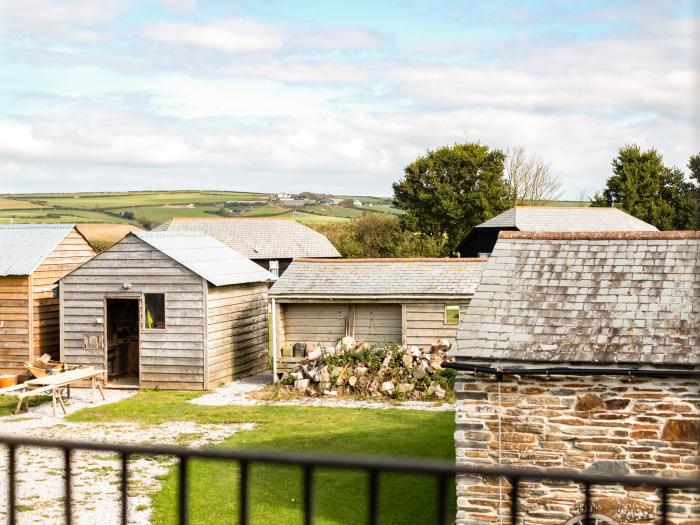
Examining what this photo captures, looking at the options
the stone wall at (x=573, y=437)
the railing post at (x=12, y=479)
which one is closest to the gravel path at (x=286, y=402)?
the stone wall at (x=573, y=437)

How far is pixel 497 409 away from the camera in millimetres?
9820

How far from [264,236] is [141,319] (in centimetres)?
2970

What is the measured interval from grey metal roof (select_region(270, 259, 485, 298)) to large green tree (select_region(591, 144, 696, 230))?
118 ft

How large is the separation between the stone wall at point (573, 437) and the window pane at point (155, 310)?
12817 mm

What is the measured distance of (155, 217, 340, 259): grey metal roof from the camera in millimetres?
49500

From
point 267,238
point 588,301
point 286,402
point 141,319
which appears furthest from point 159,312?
point 267,238

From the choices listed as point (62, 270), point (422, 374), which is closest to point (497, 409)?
point (422, 374)

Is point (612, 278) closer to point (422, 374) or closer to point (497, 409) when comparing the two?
point (497, 409)

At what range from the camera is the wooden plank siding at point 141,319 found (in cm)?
2119

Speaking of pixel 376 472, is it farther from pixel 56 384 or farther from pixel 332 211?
pixel 332 211

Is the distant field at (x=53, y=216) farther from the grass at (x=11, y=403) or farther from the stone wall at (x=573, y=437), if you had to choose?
the stone wall at (x=573, y=437)

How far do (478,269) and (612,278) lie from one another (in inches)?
420

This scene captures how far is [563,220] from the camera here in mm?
43281

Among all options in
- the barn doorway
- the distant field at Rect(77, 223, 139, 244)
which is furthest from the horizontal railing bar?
the distant field at Rect(77, 223, 139, 244)
